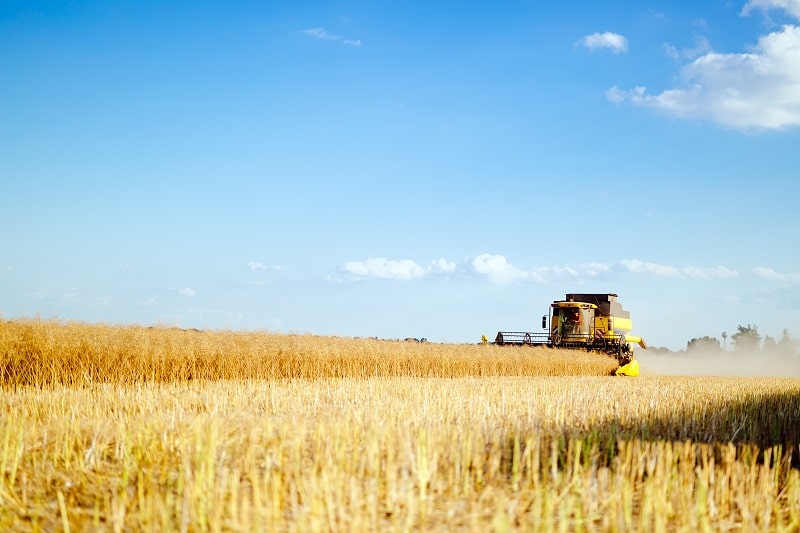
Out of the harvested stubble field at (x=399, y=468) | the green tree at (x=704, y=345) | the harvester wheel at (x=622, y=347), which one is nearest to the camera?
the harvested stubble field at (x=399, y=468)

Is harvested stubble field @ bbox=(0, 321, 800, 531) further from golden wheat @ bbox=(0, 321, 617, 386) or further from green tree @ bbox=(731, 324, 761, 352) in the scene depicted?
green tree @ bbox=(731, 324, 761, 352)

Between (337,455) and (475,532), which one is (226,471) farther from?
(475,532)

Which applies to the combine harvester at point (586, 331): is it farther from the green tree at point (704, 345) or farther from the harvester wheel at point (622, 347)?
the green tree at point (704, 345)

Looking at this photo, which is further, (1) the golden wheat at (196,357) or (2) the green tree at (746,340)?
(2) the green tree at (746,340)

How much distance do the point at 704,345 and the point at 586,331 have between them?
24.2 m

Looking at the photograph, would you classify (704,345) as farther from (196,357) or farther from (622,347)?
(196,357)

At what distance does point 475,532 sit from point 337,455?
149 cm

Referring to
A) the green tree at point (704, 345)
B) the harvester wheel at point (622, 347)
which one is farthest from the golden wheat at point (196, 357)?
the green tree at point (704, 345)

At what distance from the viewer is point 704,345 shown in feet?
151

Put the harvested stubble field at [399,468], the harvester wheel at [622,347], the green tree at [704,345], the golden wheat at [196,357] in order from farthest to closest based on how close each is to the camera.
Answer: the green tree at [704,345]
the harvester wheel at [622,347]
the golden wheat at [196,357]
the harvested stubble field at [399,468]

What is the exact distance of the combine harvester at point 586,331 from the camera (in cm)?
2523

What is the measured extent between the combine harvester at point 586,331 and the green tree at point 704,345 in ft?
65.9

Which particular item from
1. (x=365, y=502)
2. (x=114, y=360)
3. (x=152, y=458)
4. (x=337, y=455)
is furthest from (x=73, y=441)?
(x=114, y=360)

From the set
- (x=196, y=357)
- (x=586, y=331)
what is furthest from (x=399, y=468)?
(x=586, y=331)
